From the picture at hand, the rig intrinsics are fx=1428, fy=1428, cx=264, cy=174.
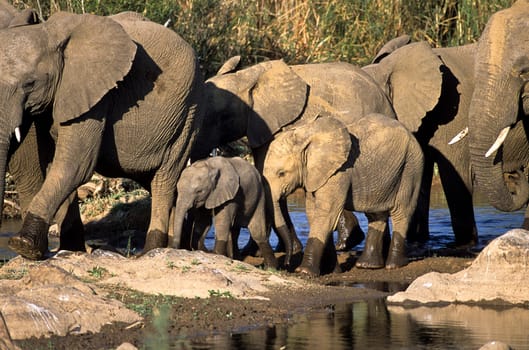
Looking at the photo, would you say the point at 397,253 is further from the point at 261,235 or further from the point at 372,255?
the point at 261,235

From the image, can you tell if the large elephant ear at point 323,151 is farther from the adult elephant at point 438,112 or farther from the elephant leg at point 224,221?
the adult elephant at point 438,112

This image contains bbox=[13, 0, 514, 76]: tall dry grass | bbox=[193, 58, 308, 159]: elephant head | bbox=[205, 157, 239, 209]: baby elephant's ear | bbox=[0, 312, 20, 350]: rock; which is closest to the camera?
bbox=[0, 312, 20, 350]: rock

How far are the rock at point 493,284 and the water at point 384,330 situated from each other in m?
0.16

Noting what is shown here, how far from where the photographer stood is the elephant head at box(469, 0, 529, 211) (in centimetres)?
1181

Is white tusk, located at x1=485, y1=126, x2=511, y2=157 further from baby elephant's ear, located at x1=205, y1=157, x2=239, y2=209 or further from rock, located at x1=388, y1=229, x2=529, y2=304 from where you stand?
baby elephant's ear, located at x1=205, y1=157, x2=239, y2=209

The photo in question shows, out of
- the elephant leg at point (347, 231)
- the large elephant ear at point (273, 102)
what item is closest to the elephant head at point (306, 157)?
the large elephant ear at point (273, 102)

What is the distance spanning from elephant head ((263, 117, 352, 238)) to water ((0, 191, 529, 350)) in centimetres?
191

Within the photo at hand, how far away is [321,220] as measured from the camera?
1180cm

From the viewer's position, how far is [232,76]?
13352mm

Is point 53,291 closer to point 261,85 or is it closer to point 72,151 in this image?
point 72,151

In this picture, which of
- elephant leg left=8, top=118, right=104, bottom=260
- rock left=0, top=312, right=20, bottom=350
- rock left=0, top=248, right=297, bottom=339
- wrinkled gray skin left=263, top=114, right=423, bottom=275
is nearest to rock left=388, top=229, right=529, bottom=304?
rock left=0, top=248, right=297, bottom=339

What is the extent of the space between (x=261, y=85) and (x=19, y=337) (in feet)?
19.4

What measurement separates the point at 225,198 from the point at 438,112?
3.77 m

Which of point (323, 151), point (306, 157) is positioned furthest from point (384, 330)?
point (306, 157)
